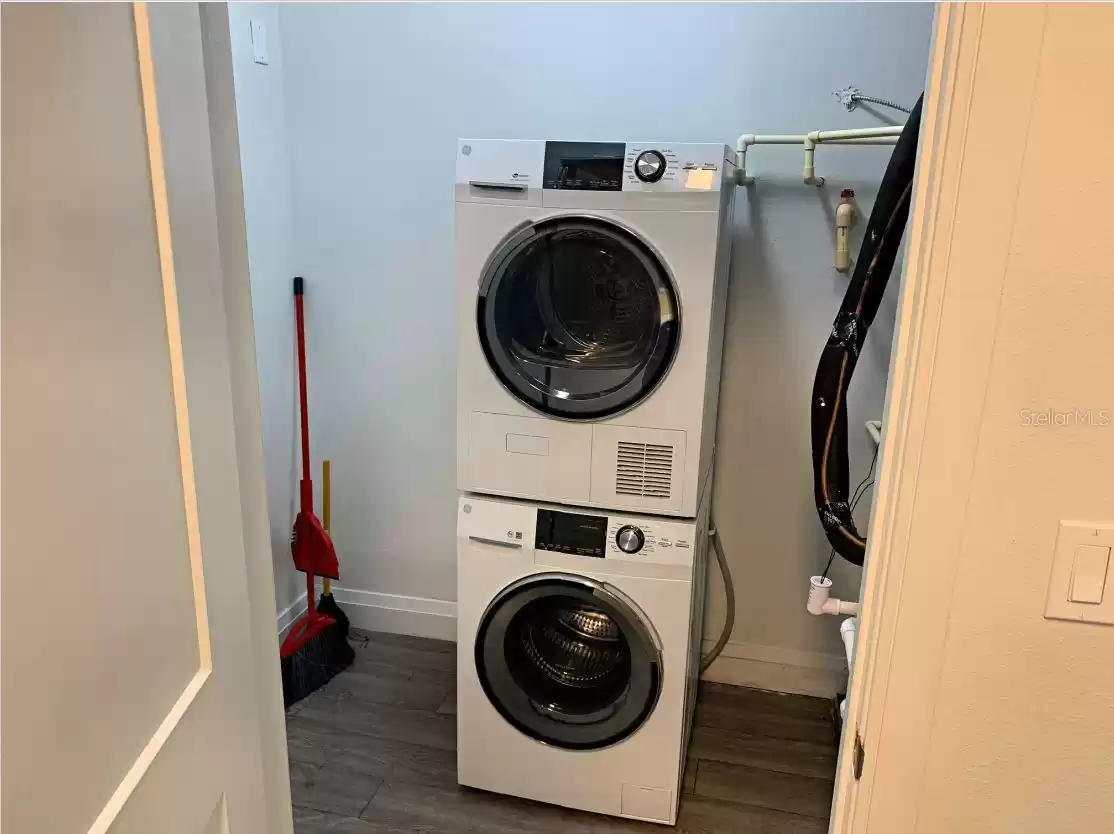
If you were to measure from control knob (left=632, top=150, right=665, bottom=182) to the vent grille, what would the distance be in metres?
0.59

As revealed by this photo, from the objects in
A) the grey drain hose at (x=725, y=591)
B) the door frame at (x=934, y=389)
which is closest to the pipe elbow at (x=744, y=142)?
the grey drain hose at (x=725, y=591)

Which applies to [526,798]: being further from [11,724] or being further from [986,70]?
[986,70]

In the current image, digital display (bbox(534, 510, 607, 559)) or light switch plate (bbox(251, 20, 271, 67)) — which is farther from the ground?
light switch plate (bbox(251, 20, 271, 67))

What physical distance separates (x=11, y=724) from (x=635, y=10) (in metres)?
2.23

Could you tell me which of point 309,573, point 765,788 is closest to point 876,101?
point 765,788

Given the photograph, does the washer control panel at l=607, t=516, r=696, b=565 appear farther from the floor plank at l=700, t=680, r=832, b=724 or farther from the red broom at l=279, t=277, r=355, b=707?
the red broom at l=279, t=277, r=355, b=707

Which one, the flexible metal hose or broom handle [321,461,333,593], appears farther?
broom handle [321,461,333,593]

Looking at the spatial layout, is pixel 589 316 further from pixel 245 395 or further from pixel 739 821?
pixel 739 821

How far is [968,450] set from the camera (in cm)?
86

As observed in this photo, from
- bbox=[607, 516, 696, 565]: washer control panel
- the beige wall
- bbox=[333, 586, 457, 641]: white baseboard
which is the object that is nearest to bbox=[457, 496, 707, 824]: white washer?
bbox=[607, 516, 696, 565]: washer control panel

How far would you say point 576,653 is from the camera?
2.21m

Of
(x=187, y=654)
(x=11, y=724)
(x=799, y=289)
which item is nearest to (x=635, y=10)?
(x=799, y=289)

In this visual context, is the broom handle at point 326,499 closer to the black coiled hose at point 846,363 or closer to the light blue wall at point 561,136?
the light blue wall at point 561,136

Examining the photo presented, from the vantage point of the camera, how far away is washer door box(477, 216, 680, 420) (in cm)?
186
